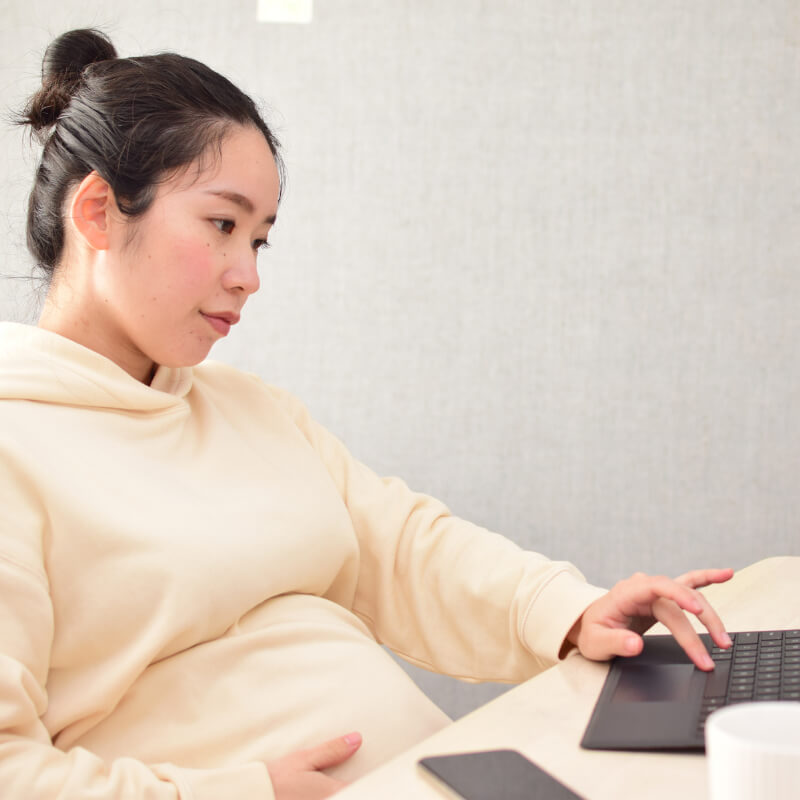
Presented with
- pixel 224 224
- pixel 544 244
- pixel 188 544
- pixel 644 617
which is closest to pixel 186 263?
pixel 224 224

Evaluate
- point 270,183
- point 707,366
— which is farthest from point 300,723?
point 707,366

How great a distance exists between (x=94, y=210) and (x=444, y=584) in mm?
556

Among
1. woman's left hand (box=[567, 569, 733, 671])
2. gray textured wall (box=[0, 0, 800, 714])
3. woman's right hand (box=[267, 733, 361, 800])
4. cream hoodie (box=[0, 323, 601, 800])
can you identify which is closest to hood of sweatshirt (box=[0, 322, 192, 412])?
cream hoodie (box=[0, 323, 601, 800])

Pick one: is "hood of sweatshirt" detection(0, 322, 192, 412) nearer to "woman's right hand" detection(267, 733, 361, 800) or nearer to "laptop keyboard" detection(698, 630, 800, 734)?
"woman's right hand" detection(267, 733, 361, 800)

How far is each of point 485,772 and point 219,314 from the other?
56 cm

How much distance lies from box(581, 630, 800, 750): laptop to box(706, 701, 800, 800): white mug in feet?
0.75

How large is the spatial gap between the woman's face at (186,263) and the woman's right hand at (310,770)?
1.38 feet

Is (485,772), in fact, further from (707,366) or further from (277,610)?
(707,366)

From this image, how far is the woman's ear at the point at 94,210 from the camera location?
948 millimetres

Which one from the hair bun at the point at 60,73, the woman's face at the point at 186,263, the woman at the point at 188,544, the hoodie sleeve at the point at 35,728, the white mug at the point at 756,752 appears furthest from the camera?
the hair bun at the point at 60,73

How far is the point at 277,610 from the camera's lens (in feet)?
3.03

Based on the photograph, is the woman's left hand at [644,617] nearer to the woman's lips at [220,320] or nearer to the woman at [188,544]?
the woman at [188,544]

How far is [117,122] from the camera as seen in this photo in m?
0.96

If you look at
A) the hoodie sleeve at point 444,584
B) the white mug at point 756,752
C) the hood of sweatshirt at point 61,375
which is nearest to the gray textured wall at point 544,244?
the hoodie sleeve at point 444,584
